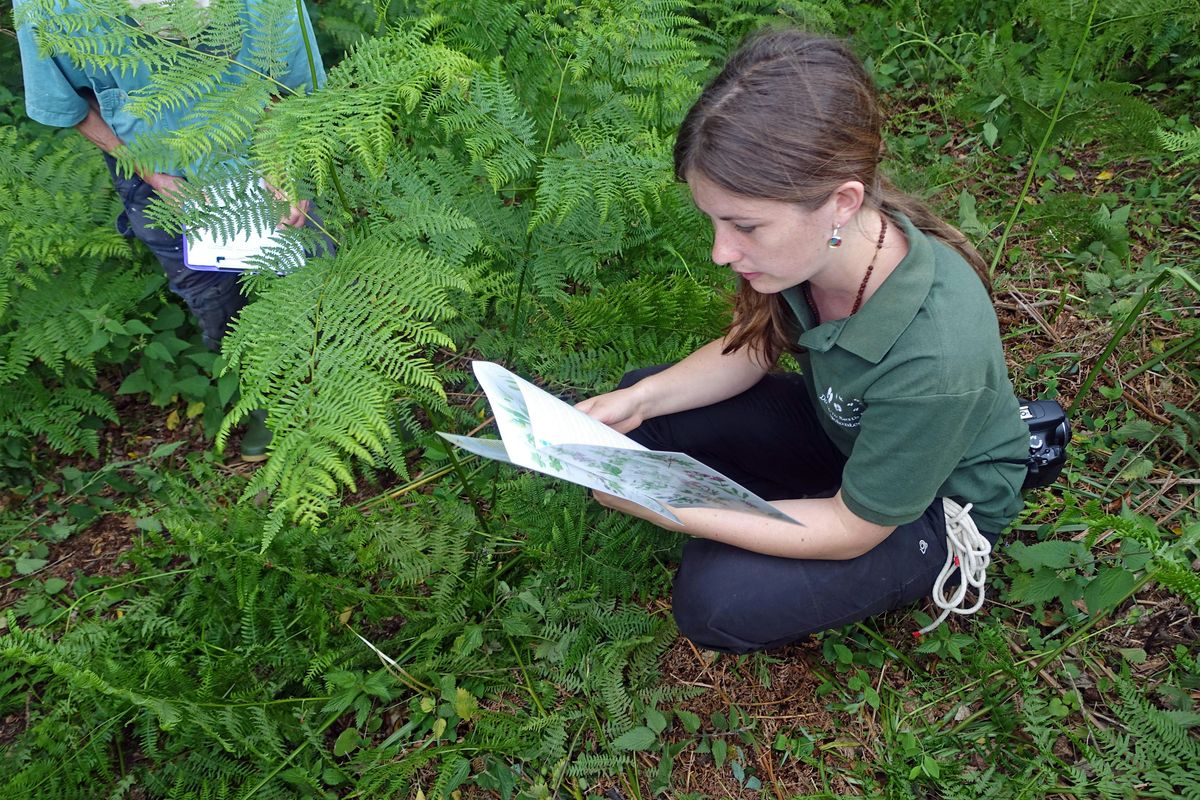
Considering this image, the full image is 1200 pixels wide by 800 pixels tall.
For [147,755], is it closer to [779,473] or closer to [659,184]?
[779,473]

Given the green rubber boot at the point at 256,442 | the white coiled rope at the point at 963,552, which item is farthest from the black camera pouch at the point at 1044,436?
the green rubber boot at the point at 256,442

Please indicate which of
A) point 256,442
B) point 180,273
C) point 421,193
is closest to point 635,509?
point 421,193

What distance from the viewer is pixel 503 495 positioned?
2.79 metres

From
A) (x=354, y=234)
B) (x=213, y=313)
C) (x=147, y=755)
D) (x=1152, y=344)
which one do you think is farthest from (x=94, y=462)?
(x=1152, y=344)

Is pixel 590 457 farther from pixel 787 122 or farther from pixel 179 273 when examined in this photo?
pixel 179 273

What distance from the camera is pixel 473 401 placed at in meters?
3.39

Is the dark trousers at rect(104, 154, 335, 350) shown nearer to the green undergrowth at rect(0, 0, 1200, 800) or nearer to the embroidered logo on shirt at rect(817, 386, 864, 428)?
the green undergrowth at rect(0, 0, 1200, 800)

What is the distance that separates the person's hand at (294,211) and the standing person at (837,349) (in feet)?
3.34

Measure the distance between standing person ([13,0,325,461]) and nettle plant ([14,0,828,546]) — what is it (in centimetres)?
2

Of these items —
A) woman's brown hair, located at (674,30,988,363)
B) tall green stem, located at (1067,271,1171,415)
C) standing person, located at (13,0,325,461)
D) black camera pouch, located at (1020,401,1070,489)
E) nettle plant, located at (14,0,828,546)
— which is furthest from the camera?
tall green stem, located at (1067,271,1171,415)

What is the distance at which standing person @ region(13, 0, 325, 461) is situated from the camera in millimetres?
2002

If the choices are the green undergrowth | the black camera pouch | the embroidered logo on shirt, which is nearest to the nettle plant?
the green undergrowth

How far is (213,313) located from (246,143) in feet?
4.31

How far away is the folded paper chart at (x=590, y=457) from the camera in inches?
68.9
